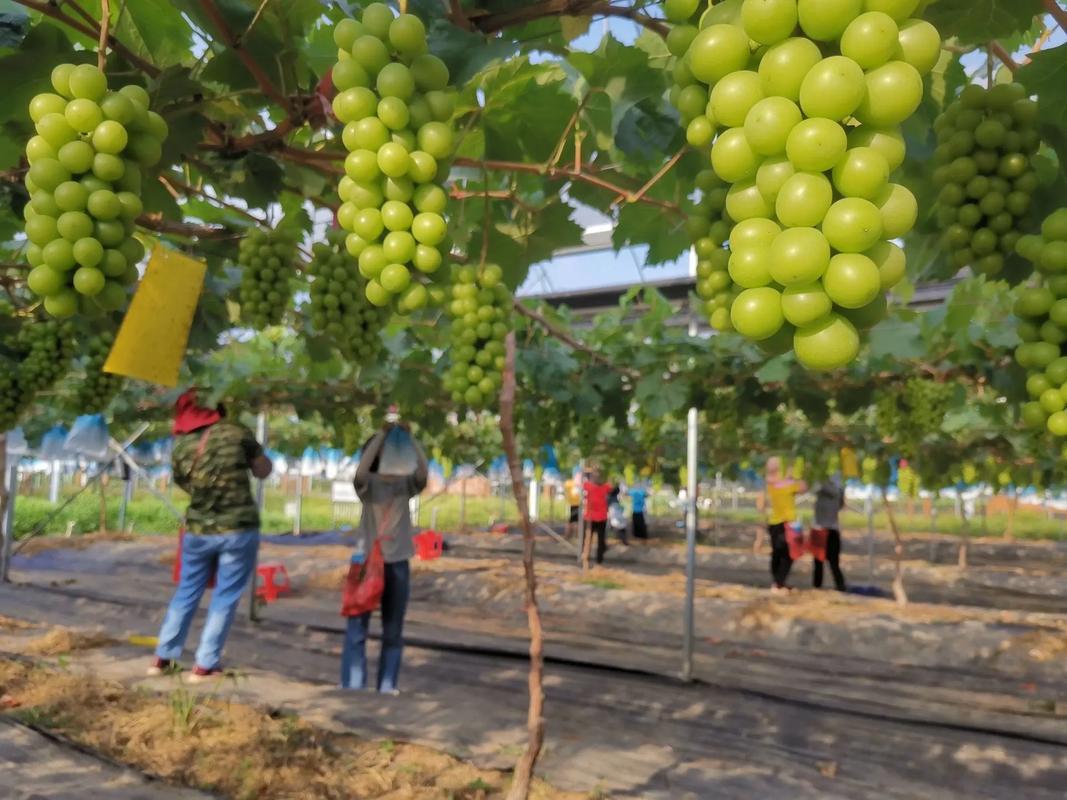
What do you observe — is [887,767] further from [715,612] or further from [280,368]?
[280,368]

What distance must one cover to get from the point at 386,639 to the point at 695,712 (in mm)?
1904

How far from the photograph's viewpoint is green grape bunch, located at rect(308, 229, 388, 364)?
2.30m

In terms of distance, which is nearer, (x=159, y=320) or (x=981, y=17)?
(x=981, y=17)

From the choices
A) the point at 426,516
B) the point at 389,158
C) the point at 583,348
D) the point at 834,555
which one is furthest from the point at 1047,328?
the point at 426,516

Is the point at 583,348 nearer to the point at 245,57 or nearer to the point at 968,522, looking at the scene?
the point at 245,57

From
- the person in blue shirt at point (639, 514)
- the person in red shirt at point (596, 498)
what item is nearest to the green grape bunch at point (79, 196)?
the person in red shirt at point (596, 498)

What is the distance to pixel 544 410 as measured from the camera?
22.8 ft

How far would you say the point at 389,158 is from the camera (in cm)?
111

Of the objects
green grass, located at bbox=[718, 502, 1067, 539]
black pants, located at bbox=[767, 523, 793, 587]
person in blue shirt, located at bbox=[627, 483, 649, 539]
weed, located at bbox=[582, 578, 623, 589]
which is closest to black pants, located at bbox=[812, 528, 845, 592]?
black pants, located at bbox=[767, 523, 793, 587]

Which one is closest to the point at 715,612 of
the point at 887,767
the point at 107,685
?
the point at 887,767

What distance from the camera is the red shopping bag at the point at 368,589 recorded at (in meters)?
4.63

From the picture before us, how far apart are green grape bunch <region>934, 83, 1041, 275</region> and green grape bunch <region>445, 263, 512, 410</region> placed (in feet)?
3.53

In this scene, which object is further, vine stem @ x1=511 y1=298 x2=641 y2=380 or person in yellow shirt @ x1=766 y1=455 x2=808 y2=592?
person in yellow shirt @ x1=766 y1=455 x2=808 y2=592

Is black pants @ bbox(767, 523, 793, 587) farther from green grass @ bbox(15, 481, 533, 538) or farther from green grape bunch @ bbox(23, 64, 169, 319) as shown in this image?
green grape bunch @ bbox(23, 64, 169, 319)
